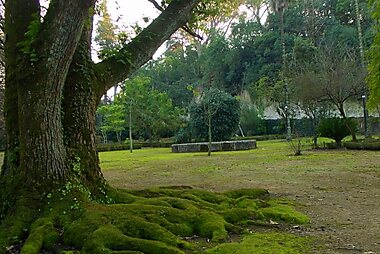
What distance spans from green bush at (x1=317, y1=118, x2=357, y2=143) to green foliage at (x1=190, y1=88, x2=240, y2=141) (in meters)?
8.91

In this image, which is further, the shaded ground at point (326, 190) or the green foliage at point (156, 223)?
the shaded ground at point (326, 190)

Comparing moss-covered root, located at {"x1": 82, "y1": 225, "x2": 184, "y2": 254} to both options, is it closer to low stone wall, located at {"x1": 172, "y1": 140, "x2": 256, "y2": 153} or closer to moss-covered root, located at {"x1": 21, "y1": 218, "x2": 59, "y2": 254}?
moss-covered root, located at {"x1": 21, "y1": 218, "x2": 59, "y2": 254}

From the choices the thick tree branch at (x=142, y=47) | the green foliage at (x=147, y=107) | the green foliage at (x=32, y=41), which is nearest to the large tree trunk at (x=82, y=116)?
the thick tree branch at (x=142, y=47)

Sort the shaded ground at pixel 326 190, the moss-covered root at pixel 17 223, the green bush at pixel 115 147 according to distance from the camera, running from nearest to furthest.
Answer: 1. the moss-covered root at pixel 17 223
2. the shaded ground at pixel 326 190
3. the green bush at pixel 115 147

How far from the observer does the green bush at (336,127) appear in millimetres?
22375

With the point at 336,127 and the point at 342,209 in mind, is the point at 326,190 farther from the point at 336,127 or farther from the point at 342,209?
the point at 336,127

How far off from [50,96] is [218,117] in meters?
26.1

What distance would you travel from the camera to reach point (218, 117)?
30.3 m

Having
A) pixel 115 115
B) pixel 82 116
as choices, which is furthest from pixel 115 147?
pixel 82 116

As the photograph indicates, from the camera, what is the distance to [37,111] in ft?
14.9

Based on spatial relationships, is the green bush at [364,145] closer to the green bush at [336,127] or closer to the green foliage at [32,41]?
the green bush at [336,127]

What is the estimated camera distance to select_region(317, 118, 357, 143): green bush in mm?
22375

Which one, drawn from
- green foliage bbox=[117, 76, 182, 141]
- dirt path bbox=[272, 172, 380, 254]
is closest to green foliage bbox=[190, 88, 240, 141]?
green foliage bbox=[117, 76, 182, 141]

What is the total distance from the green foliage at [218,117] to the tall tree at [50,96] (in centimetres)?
2396
